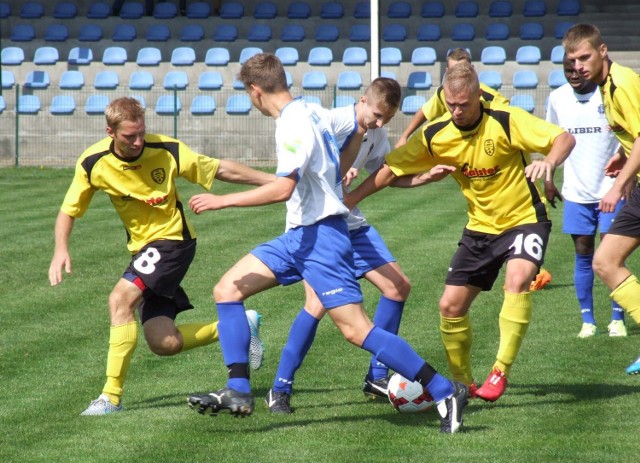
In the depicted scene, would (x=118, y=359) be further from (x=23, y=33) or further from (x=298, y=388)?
(x=23, y=33)

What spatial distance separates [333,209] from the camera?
579 cm

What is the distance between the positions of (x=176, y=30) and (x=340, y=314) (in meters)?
24.9

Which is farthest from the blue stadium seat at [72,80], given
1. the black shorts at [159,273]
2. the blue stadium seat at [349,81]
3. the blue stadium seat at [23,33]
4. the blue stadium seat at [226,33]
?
the black shorts at [159,273]

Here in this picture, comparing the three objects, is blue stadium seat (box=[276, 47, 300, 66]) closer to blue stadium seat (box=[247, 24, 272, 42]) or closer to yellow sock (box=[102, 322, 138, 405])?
blue stadium seat (box=[247, 24, 272, 42])

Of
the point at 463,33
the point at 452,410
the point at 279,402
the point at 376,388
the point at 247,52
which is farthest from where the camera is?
the point at 463,33

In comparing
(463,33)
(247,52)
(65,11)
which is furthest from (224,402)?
(65,11)

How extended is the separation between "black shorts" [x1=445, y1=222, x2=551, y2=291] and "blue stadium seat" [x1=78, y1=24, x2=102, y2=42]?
24025 millimetres

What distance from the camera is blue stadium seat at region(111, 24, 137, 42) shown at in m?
29.3

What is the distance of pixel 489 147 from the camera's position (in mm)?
6270

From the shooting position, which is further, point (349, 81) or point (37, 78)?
point (37, 78)

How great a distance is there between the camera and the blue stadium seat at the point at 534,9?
28.8 m

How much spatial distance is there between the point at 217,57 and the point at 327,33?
291 cm

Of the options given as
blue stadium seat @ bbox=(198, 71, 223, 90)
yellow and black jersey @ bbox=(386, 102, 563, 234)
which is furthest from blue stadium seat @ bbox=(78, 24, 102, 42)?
yellow and black jersey @ bbox=(386, 102, 563, 234)

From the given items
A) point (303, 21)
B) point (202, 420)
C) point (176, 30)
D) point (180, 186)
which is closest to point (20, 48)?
point (176, 30)
